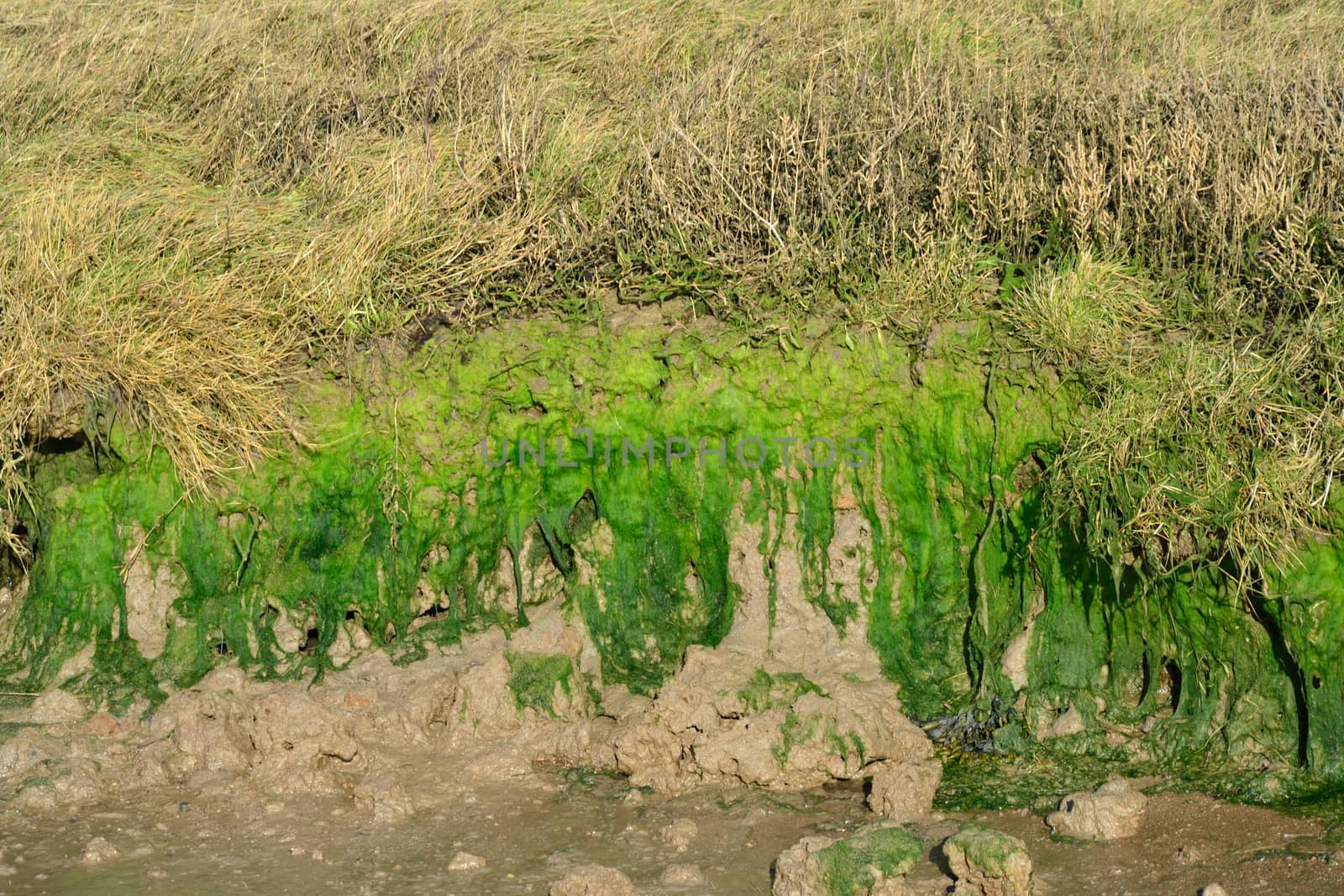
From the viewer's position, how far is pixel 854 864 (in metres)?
3.76

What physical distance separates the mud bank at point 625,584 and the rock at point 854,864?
676mm

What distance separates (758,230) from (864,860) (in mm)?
2675

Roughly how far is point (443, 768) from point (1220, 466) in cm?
275

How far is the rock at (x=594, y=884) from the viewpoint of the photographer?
3.76 metres

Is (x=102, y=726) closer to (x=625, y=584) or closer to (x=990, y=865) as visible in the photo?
(x=625, y=584)

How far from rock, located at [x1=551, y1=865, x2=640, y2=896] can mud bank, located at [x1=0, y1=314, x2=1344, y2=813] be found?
2.56 feet

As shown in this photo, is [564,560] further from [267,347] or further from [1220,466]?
[1220,466]

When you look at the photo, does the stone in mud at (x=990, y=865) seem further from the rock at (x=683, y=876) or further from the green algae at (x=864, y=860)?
the rock at (x=683, y=876)

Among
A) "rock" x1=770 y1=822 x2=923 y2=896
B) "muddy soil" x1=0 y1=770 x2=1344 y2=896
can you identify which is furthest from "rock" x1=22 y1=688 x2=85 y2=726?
"rock" x1=770 y1=822 x2=923 y2=896

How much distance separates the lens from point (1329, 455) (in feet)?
14.5

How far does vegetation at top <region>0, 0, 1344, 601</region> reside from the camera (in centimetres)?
470

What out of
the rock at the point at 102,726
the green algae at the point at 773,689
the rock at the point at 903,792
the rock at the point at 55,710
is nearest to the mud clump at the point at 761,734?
the green algae at the point at 773,689

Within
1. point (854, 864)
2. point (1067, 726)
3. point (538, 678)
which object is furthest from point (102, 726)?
point (1067, 726)

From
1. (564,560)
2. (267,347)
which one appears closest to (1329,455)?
(564,560)
